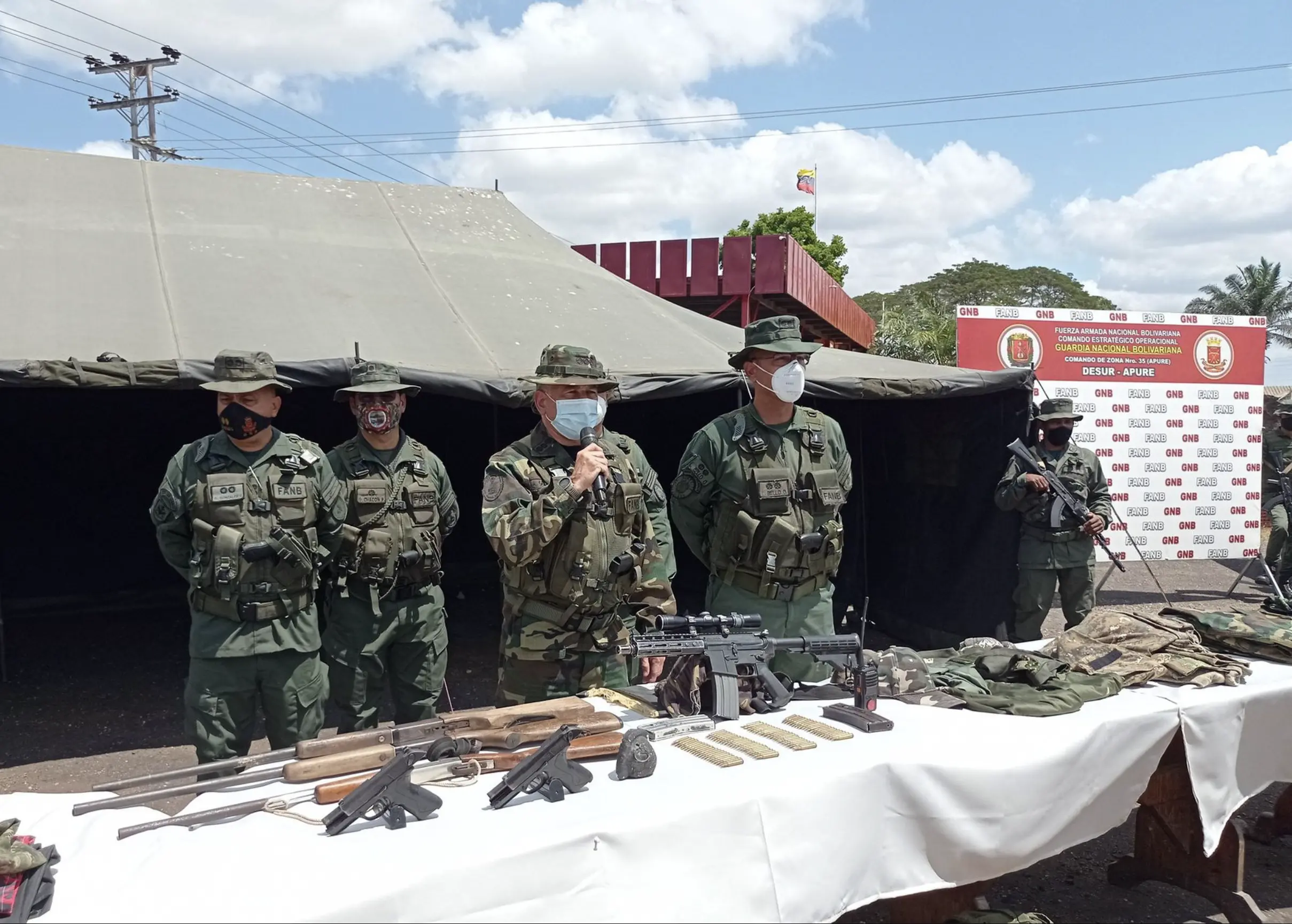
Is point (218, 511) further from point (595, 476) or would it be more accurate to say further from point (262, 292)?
point (262, 292)

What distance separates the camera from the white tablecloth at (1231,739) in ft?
9.45

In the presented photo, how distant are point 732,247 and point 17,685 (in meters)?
11.6

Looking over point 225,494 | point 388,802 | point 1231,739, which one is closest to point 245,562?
point 225,494

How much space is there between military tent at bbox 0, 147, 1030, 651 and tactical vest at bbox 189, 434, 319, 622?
1.27m

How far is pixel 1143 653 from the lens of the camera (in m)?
3.28

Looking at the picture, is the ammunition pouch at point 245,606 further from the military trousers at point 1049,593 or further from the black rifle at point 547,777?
the military trousers at point 1049,593

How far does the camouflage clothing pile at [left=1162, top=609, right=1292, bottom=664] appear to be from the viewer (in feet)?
11.0

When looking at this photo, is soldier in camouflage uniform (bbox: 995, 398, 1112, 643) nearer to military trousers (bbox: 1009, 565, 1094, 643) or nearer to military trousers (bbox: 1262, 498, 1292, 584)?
military trousers (bbox: 1009, 565, 1094, 643)

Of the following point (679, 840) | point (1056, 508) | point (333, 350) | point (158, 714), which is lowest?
point (158, 714)

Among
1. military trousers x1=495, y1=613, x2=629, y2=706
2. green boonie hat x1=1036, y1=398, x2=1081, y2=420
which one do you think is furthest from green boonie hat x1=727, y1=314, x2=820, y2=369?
green boonie hat x1=1036, y1=398, x2=1081, y2=420

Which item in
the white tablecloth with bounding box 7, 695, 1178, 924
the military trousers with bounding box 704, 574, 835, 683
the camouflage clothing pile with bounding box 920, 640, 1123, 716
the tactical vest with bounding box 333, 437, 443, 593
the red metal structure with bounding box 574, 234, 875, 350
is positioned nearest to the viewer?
the white tablecloth with bounding box 7, 695, 1178, 924

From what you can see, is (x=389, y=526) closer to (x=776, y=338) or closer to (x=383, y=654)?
(x=383, y=654)

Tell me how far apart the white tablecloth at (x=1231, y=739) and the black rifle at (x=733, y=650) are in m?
1.00

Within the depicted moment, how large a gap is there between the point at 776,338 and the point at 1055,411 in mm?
2973
